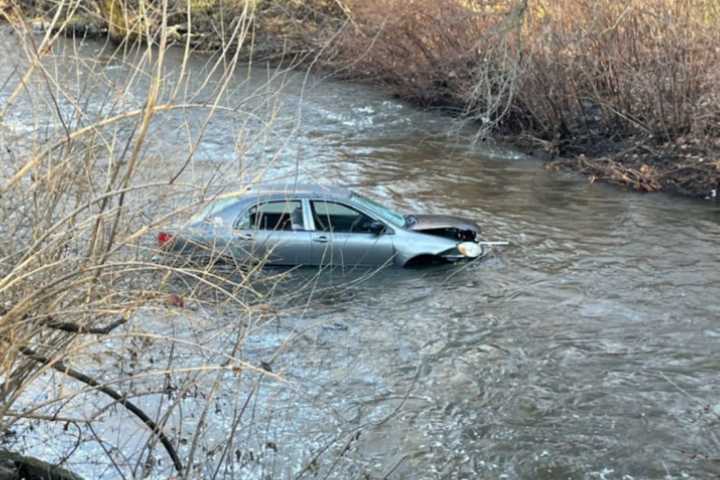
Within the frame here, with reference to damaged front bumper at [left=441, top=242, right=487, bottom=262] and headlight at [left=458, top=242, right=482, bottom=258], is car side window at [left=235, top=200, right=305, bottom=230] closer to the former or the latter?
damaged front bumper at [left=441, top=242, right=487, bottom=262]

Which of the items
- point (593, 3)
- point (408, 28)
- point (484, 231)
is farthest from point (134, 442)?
point (408, 28)

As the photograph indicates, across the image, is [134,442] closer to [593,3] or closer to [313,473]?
[313,473]

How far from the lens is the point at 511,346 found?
10797mm

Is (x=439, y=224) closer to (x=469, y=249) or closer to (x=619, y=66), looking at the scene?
(x=469, y=249)

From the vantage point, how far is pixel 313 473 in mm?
7633

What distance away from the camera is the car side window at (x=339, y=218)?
12.6m

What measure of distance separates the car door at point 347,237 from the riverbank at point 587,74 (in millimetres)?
4529

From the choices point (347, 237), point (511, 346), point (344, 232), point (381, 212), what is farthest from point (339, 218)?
point (511, 346)

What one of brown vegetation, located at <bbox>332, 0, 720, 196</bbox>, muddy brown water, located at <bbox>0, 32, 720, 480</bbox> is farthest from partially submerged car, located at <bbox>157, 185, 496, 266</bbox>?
brown vegetation, located at <bbox>332, 0, 720, 196</bbox>

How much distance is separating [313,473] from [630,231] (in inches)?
379

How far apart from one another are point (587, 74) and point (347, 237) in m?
10.9

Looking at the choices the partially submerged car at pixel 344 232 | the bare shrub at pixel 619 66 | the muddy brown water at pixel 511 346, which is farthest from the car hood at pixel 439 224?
the bare shrub at pixel 619 66

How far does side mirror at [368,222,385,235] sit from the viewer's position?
12.7 meters

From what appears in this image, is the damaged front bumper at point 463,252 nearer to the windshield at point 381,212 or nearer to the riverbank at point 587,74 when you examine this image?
the windshield at point 381,212
